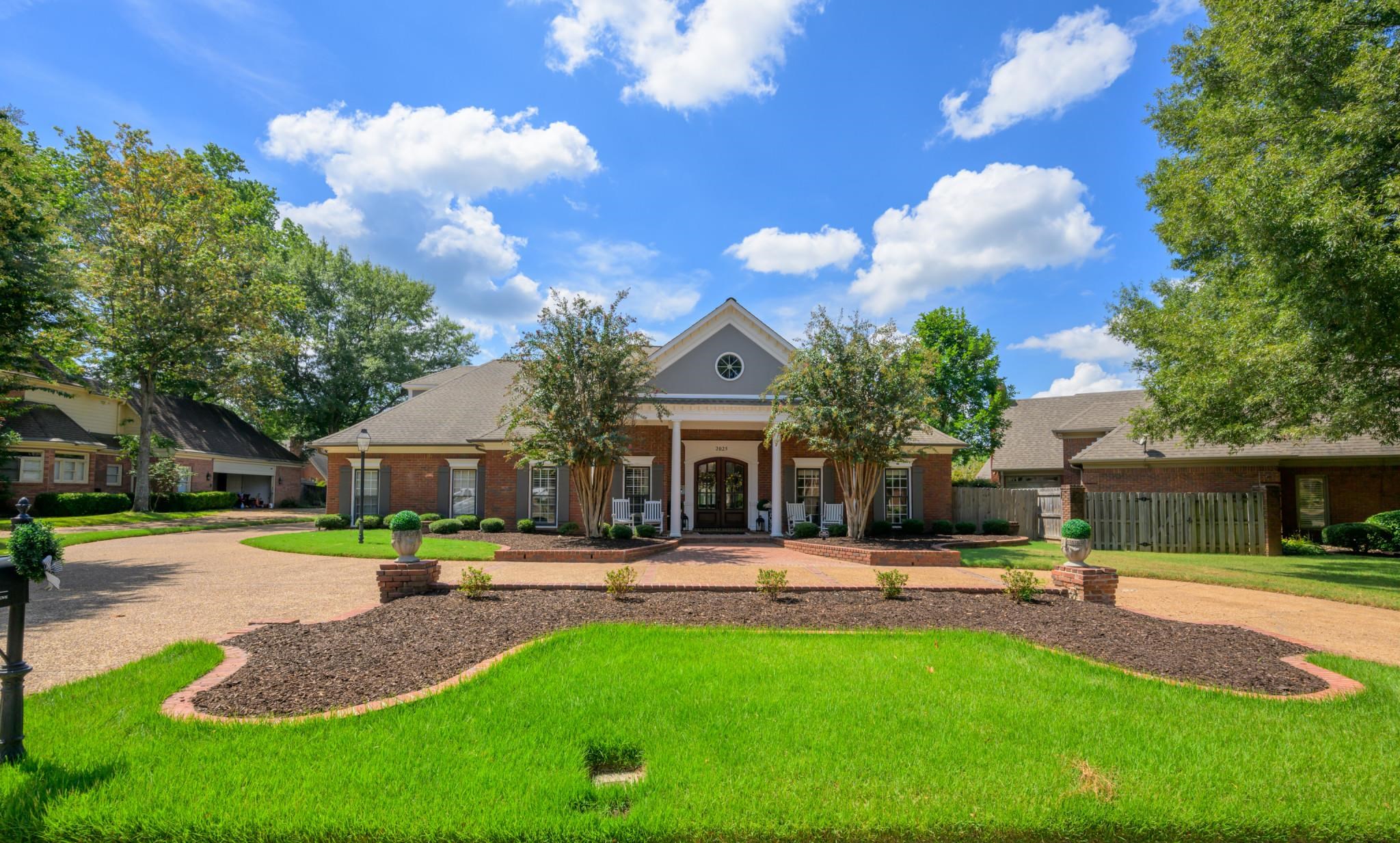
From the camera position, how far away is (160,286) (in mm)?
25938

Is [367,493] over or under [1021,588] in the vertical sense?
over

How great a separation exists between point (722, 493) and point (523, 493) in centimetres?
573

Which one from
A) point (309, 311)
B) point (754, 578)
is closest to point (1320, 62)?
point (754, 578)

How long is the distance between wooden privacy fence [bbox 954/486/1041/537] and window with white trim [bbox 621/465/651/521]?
31.7 feet

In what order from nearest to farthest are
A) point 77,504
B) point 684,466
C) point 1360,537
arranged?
point 1360,537 → point 684,466 → point 77,504

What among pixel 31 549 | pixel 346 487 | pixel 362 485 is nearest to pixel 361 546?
pixel 362 485

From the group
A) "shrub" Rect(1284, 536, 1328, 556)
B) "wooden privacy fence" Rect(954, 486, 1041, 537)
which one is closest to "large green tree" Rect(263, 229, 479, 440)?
"wooden privacy fence" Rect(954, 486, 1041, 537)

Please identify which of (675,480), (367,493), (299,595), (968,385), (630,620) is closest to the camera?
(630,620)

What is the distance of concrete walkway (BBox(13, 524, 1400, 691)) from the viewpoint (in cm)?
673

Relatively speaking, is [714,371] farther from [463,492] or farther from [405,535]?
[405,535]

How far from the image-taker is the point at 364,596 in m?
9.10

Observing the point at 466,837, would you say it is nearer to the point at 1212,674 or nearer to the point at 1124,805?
the point at 1124,805

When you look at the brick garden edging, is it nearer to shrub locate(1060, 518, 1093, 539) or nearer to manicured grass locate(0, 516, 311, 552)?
shrub locate(1060, 518, 1093, 539)

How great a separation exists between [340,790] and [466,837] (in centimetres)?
84
